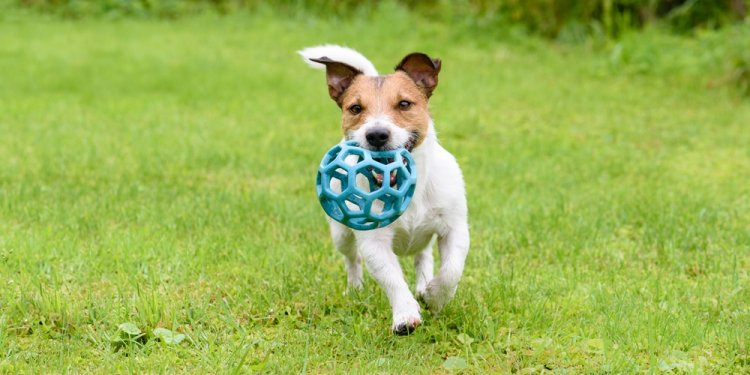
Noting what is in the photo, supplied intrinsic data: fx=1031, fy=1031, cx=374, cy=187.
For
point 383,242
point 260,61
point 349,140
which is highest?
point 349,140

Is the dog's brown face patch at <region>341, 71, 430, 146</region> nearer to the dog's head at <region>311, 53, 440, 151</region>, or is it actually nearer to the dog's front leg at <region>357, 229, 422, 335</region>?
the dog's head at <region>311, 53, 440, 151</region>

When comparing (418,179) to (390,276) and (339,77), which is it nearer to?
(390,276)

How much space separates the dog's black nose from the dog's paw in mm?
834

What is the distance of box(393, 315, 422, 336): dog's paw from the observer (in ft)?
15.6

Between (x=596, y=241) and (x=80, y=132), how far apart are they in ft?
18.8

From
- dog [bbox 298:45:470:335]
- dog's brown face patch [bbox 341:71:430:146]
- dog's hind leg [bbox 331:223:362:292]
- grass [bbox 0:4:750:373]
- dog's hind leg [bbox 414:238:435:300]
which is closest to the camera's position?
grass [bbox 0:4:750:373]

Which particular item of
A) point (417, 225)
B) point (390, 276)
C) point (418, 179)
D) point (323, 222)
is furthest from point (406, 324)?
point (323, 222)

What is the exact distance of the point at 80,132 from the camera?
33.6 feet

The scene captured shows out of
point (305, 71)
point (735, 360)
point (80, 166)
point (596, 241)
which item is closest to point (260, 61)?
point (305, 71)

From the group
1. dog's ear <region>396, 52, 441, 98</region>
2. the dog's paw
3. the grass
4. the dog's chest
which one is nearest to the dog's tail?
dog's ear <region>396, 52, 441, 98</region>

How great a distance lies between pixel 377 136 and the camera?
4.89m

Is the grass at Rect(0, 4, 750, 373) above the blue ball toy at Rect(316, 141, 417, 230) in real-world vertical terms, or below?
below

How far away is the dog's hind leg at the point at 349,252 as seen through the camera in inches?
217

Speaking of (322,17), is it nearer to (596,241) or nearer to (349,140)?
(596,241)
